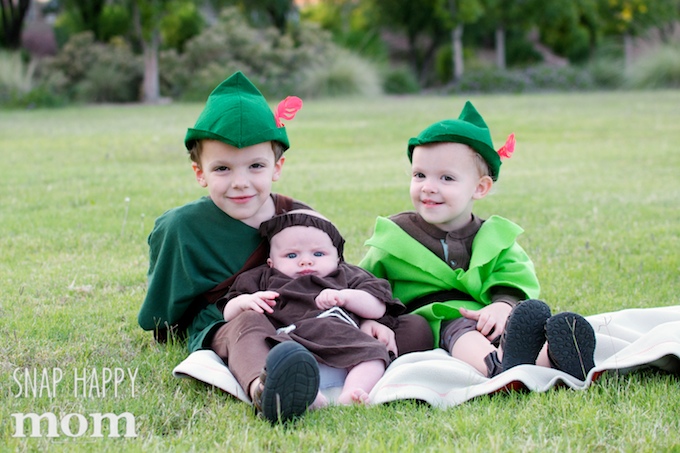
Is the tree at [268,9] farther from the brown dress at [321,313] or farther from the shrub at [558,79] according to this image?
the brown dress at [321,313]

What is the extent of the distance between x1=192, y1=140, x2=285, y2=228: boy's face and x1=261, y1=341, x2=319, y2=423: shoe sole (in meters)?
1.14

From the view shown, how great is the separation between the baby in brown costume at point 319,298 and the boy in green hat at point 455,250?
23 cm

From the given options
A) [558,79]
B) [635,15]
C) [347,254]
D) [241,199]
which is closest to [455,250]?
[241,199]

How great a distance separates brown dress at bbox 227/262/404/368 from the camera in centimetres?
341

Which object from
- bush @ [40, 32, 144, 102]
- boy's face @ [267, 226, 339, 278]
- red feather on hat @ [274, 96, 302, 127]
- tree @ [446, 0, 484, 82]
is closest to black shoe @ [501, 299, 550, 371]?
boy's face @ [267, 226, 339, 278]

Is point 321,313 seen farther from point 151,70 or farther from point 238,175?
point 151,70

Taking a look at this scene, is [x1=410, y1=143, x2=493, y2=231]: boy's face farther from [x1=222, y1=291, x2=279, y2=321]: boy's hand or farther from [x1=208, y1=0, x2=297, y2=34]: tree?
[x1=208, y1=0, x2=297, y2=34]: tree

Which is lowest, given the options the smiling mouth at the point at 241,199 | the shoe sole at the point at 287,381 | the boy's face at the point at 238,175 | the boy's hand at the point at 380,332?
the boy's hand at the point at 380,332

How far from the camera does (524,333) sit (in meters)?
3.37

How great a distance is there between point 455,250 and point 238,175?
1069 millimetres

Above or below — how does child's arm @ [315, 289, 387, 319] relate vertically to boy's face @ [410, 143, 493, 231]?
below

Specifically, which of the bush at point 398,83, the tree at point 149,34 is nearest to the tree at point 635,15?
the bush at point 398,83

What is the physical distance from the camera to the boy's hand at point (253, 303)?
3.53 metres

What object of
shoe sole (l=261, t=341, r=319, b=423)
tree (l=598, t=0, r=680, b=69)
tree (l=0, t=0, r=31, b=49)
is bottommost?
shoe sole (l=261, t=341, r=319, b=423)
